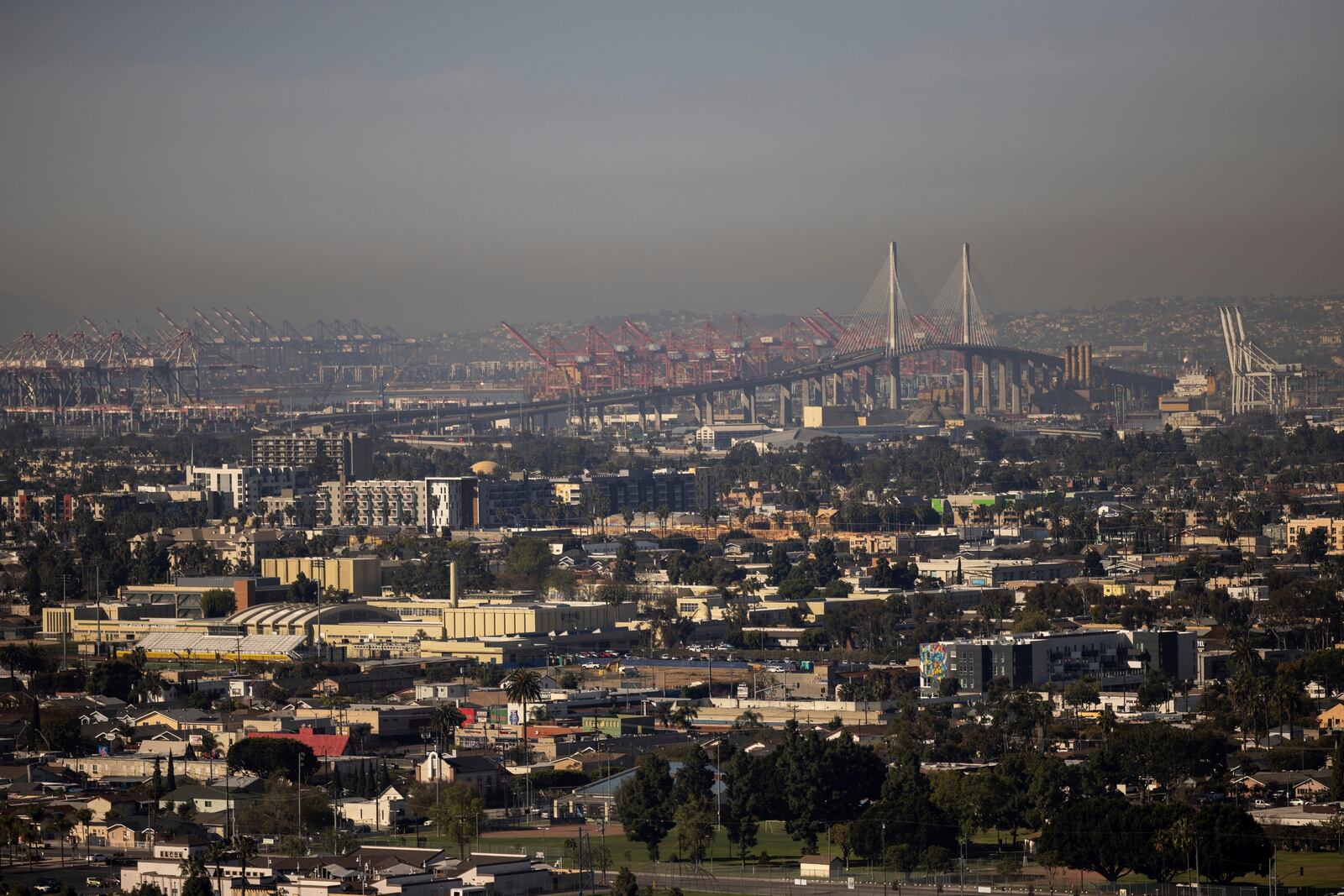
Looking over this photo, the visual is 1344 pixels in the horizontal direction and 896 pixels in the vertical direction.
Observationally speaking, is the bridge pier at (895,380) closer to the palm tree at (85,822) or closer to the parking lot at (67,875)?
the palm tree at (85,822)

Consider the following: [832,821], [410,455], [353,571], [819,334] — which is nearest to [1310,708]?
[832,821]

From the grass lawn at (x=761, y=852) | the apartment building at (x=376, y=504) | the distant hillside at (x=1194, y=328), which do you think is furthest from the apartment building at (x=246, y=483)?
the distant hillside at (x=1194, y=328)

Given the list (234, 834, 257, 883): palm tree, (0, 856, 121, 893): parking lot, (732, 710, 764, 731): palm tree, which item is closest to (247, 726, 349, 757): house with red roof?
(732, 710, 764, 731): palm tree

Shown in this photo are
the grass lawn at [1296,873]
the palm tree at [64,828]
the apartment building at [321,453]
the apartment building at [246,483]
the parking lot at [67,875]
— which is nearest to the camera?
the grass lawn at [1296,873]

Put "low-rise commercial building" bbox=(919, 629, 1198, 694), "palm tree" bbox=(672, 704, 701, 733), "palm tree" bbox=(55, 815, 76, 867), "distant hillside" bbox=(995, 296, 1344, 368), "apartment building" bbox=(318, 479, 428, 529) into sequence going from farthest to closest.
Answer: "distant hillside" bbox=(995, 296, 1344, 368) → "apartment building" bbox=(318, 479, 428, 529) → "low-rise commercial building" bbox=(919, 629, 1198, 694) → "palm tree" bbox=(672, 704, 701, 733) → "palm tree" bbox=(55, 815, 76, 867)

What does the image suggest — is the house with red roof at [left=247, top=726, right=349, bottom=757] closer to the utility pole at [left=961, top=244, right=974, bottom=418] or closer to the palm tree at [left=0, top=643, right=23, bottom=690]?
the palm tree at [left=0, top=643, right=23, bottom=690]

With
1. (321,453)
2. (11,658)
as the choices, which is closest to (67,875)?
(11,658)

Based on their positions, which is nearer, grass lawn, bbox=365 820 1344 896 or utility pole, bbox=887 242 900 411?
grass lawn, bbox=365 820 1344 896

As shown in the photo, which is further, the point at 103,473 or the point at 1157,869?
the point at 103,473

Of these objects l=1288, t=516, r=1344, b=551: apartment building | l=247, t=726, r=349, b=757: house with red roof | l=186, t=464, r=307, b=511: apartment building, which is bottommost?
l=247, t=726, r=349, b=757: house with red roof

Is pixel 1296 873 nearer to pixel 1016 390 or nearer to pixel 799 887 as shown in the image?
pixel 799 887

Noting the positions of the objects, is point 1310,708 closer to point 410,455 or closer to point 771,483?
point 771,483
